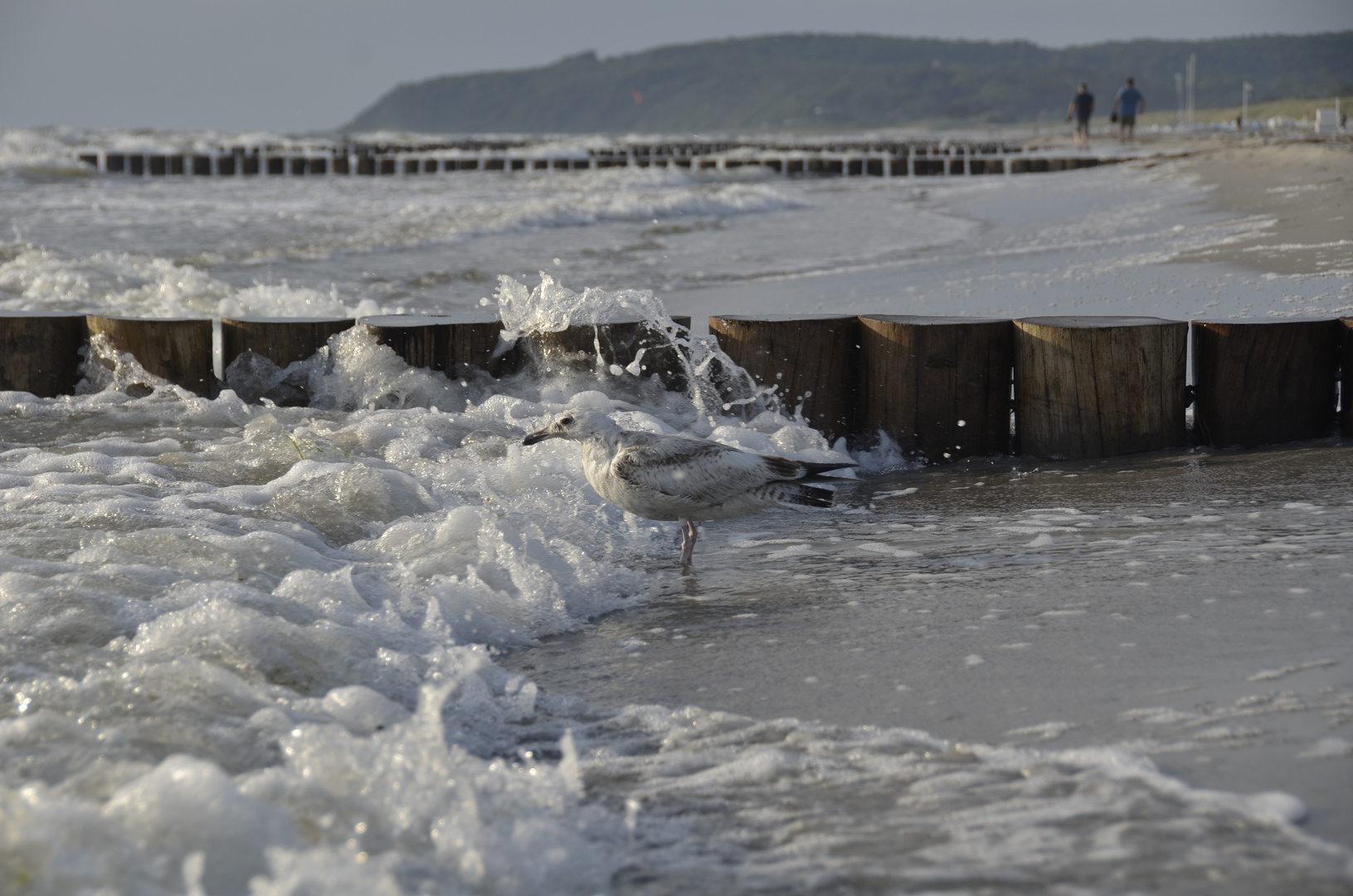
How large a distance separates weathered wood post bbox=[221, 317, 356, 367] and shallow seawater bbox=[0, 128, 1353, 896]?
17 centimetres

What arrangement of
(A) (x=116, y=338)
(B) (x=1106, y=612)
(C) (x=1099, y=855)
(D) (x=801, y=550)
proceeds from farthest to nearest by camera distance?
1. (A) (x=116, y=338)
2. (D) (x=801, y=550)
3. (B) (x=1106, y=612)
4. (C) (x=1099, y=855)

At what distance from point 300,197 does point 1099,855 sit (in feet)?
85.3

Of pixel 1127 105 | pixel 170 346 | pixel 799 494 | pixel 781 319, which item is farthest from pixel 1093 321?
pixel 1127 105

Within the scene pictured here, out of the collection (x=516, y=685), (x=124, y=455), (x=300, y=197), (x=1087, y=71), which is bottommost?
(x=516, y=685)

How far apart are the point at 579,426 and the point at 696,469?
555 millimetres

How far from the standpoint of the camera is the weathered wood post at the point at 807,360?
5750 millimetres

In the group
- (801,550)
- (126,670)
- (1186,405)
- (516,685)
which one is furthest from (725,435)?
(126,670)

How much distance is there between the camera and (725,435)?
5.63 meters

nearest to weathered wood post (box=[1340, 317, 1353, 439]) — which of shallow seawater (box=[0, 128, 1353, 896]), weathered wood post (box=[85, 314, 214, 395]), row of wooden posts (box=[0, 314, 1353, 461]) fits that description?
row of wooden posts (box=[0, 314, 1353, 461])

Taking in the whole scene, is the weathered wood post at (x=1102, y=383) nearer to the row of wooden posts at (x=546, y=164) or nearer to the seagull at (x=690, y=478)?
the seagull at (x=690, y=478)

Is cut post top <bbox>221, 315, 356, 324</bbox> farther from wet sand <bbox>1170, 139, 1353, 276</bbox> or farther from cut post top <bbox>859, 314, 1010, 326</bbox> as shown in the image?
wet sand <bbox>1170, 139, 1353, 276</bbox>

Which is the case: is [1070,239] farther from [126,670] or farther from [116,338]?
[126,670]

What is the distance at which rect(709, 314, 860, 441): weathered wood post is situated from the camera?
575 centimetres

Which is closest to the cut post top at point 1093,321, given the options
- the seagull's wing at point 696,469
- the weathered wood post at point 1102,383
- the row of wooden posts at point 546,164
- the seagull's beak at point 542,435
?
the weathered wood post at point 1102,383
